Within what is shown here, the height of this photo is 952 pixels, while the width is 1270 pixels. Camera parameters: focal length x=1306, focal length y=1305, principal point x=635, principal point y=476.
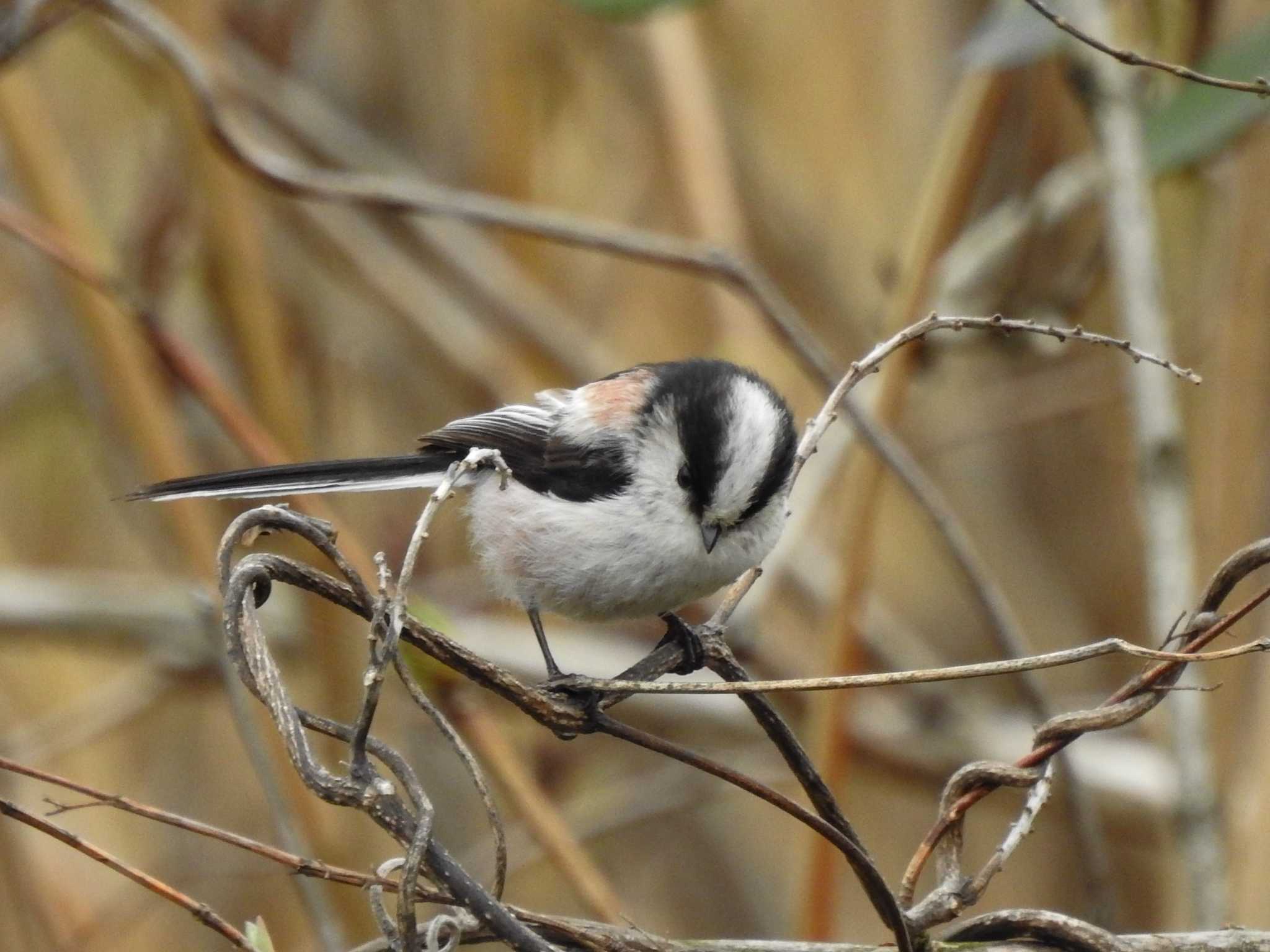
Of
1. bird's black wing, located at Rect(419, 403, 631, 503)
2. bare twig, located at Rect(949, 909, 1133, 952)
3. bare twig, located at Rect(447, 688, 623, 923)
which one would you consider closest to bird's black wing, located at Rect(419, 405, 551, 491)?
bird's black wing, located at Rect(419, 403, 631, 503)

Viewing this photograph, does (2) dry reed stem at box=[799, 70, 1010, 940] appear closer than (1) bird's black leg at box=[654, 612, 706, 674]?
No

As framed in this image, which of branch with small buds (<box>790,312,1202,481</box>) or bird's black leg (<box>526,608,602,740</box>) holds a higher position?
branch with small buds (<box>790,312,1202,481</box>)

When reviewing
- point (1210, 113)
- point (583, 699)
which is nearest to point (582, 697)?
point (583, 699)

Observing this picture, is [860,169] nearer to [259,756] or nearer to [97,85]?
[97,85]

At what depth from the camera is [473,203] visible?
7.23ft

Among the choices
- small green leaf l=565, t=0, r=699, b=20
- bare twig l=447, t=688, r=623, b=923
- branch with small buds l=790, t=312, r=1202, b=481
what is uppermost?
small green leaf l=565, t=0, r=699, b=20

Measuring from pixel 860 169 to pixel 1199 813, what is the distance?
2.29 metres

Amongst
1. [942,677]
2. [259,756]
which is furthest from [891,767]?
[942,677]

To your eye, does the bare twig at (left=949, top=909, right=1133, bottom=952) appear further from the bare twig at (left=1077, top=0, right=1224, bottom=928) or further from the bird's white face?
the bare twig at (left=1077, top=0, right=1224, bottom=928)

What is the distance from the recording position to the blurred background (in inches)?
92.4

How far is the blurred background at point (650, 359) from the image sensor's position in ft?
7.70

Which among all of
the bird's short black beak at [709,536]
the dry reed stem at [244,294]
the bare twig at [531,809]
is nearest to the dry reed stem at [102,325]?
the dry reed stem at [244,294]

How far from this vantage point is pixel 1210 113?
223cm

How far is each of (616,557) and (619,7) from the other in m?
0.98
